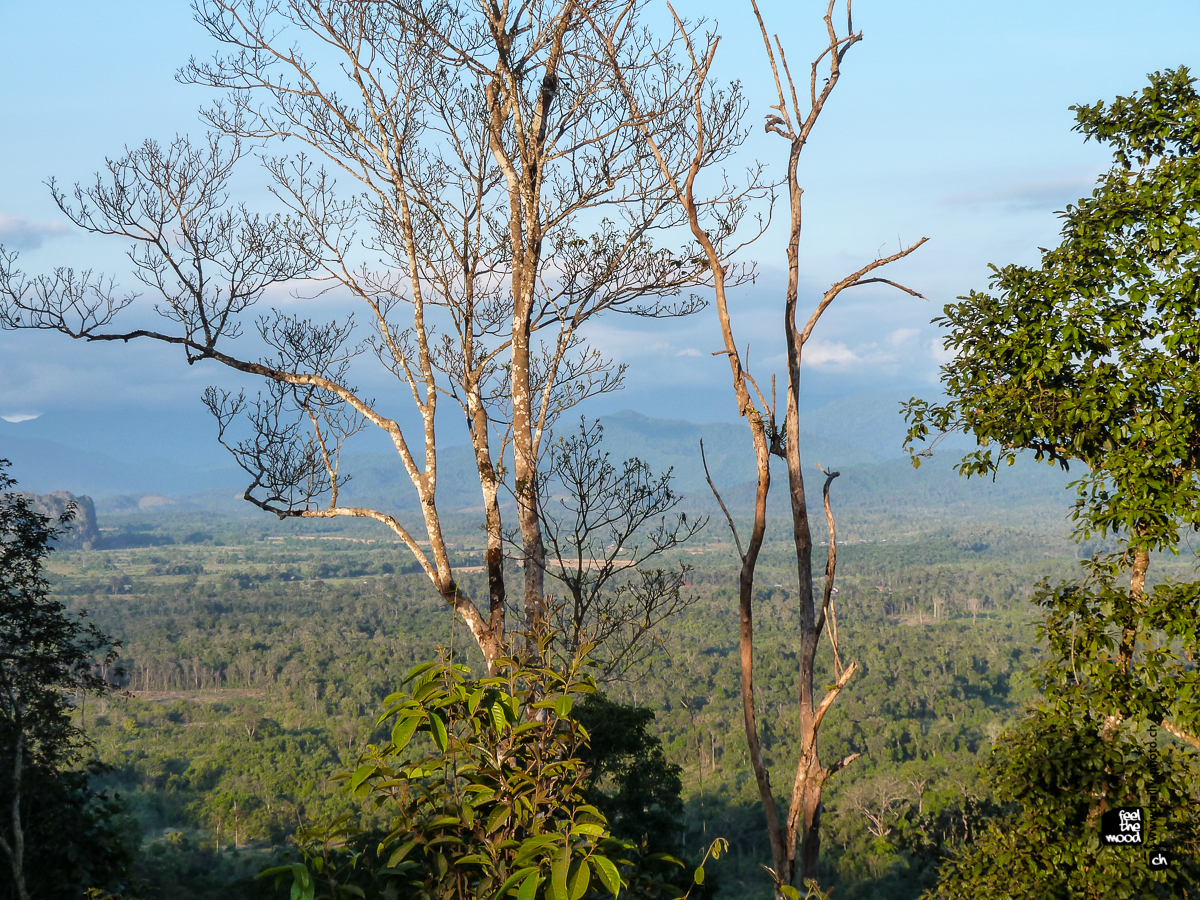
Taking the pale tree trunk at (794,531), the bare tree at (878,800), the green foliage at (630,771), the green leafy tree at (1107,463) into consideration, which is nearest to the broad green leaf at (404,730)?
the pale tree trunk at (794,531)

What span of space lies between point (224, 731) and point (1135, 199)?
41.2 m

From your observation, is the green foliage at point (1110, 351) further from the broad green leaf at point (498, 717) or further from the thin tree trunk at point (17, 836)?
the thin tree trunk at point (17, 836)

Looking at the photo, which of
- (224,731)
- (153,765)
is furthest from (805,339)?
(224,731)

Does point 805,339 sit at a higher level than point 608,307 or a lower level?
lower

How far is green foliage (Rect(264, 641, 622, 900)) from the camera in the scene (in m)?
1.44

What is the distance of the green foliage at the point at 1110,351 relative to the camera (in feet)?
13.4

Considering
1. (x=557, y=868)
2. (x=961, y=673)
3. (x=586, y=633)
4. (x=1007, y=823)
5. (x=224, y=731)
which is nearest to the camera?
(x=557, y=868)

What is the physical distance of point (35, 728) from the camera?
30.0 ft

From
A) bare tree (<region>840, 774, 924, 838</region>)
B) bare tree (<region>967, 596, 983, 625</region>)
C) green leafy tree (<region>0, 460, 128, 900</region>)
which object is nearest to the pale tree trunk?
green leafy tree (<region>0, 460, 128, 900</region>)

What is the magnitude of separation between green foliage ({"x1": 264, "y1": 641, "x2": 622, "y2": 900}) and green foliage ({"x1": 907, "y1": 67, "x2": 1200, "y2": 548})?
A: 3560 mm

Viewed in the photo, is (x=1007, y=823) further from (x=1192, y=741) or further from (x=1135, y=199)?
(x=1135, y=199)

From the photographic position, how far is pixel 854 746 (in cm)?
3431

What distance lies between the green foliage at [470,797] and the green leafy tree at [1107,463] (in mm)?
3562

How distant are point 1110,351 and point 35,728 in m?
10.6
